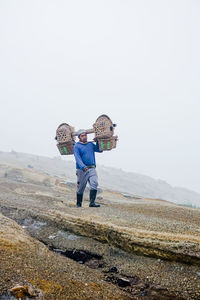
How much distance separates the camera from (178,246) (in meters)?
4.09

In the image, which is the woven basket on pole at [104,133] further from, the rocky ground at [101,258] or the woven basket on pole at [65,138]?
the rocky ground at [101,258]

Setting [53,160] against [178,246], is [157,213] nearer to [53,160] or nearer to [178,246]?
[178,246]

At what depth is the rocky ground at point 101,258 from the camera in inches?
126

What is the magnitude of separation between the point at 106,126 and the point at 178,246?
5.06 metres

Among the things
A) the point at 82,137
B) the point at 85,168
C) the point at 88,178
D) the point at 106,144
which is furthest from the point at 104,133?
the point at 88,178

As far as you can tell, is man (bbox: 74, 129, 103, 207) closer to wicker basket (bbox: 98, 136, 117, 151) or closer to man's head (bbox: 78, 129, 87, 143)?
man's head (bbox: 78, 129, 87, 143)

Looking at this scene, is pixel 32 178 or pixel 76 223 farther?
pixel 32 178

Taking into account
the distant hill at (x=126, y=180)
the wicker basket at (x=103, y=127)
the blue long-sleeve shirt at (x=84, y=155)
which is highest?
the wicker basket at (x=103, y=127)

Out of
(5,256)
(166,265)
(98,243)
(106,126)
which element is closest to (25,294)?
(5,256)

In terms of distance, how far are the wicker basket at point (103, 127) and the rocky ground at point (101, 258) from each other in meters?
2.95

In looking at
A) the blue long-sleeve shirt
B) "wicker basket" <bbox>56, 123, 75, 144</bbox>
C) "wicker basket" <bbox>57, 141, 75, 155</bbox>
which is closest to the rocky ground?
the blue long-sleeve shirt

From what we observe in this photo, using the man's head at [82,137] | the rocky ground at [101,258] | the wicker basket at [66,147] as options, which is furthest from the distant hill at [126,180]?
the rocky ground at [101,258]

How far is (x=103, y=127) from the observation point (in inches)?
333

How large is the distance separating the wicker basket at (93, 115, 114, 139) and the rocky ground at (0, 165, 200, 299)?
2.95m
